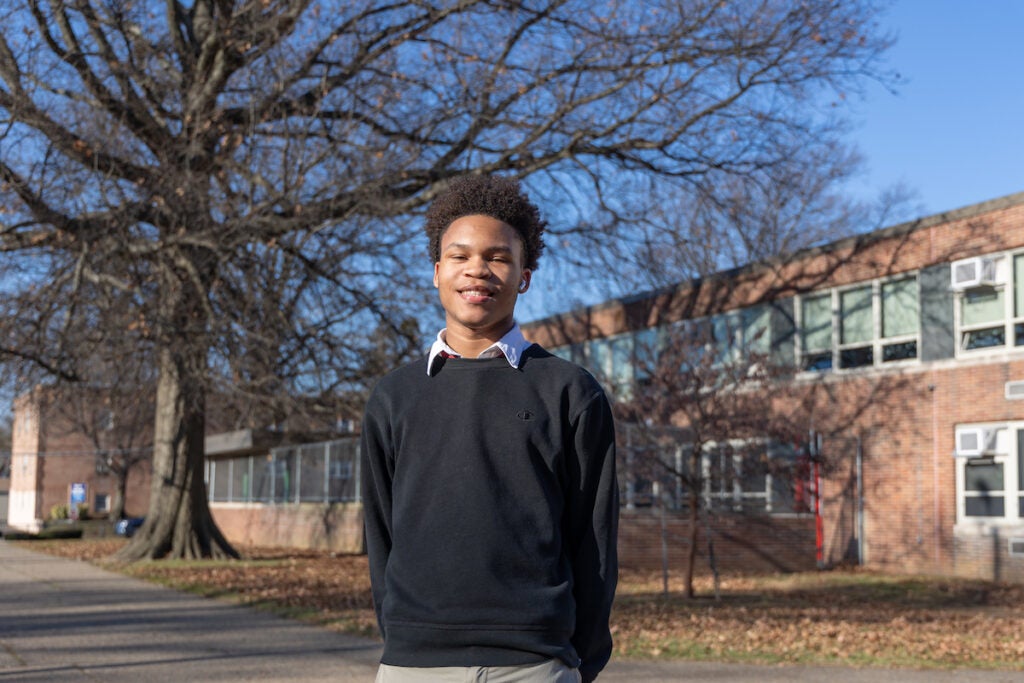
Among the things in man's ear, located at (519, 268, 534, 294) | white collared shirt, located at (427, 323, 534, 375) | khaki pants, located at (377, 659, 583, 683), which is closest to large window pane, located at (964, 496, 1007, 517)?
man's ear, located at (519, 268, 534, 294)

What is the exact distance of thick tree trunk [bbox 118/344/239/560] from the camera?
22031 mm

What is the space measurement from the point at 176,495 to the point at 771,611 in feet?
41.2

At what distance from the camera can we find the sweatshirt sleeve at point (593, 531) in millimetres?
2848

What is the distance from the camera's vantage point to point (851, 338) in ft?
78.1

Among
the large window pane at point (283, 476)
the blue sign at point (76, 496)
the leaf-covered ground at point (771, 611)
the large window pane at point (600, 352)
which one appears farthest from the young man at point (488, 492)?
the blue sign at point (76, 496)

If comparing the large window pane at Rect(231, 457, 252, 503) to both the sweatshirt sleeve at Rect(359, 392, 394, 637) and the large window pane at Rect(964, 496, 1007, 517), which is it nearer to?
the large window pane at Rect(964, 496, 1007, 517)

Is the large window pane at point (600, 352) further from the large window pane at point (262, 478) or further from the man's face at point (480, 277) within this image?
the man's face at point (480, 277)

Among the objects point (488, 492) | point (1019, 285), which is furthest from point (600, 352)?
point (488, 492)

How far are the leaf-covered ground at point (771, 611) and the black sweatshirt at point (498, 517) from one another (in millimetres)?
7444

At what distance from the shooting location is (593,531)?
2877 mm

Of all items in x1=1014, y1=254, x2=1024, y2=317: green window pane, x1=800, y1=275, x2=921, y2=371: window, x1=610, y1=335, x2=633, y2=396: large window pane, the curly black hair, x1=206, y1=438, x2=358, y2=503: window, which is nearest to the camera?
the curly black hair

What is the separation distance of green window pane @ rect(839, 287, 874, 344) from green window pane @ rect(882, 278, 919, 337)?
37 centimetres

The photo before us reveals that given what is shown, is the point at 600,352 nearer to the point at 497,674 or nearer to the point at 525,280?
the point at 525,280

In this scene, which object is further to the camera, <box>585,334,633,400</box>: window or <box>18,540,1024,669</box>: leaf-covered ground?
<box>585,334,633,400</box>: window
